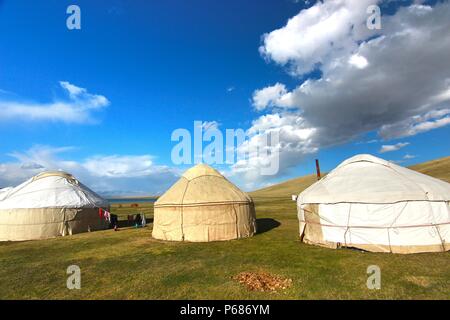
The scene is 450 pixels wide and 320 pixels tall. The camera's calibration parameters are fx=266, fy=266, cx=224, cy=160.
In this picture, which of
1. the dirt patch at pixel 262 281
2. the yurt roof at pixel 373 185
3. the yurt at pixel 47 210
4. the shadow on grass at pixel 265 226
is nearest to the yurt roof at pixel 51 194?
the yurt at pixel 47 210

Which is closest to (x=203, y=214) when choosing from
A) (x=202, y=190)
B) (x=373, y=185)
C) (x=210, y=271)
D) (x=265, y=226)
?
(x=202, y=190)

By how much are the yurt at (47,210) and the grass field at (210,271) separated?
13.4ft

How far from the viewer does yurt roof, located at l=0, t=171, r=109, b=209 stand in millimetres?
18833

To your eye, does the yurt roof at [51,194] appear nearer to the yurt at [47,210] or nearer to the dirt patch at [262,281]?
the yurt at [47,210]

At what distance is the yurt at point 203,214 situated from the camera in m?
14.9

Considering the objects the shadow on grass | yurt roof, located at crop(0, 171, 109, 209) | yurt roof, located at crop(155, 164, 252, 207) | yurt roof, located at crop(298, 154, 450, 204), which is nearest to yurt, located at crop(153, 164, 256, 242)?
yurt roof, located at crop(155, 164, 252, 207)

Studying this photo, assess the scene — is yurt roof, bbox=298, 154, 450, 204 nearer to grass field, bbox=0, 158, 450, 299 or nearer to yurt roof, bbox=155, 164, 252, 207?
grass field, bbox=0, 158, 450, 299

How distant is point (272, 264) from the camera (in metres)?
9.77

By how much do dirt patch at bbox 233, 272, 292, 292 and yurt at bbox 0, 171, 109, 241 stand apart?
→ 52.5 feet

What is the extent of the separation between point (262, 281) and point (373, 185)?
7404 mm
